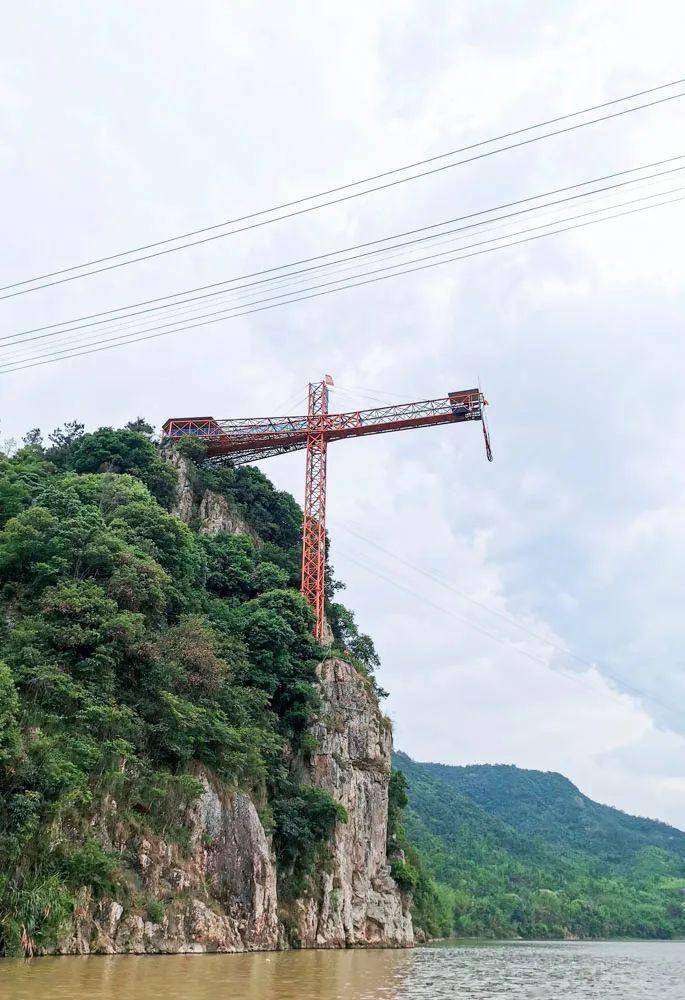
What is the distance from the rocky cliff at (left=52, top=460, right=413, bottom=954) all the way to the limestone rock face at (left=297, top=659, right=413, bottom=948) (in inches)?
2.0

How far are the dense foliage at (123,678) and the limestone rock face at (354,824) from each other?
1.43m

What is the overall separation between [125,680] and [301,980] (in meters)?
13.7

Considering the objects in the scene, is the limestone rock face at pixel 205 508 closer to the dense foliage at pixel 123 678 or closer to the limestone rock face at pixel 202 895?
the dense foliage at pixel 123 678

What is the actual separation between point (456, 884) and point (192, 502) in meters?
54.0

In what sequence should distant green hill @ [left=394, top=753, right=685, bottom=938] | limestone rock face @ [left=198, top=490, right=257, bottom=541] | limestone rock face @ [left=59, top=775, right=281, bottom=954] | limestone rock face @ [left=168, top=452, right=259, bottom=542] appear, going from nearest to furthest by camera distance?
limestone rock face @ [left=59, top=775, right=281, bottom=954] < limestone rock face @ [left=168, top=452, right=259, bottom=542] < limestone rock face @ [left=198, top=490, right=257, bottom=541] < distant green hill @ [left=394, top=753, right=685, bottom=938]

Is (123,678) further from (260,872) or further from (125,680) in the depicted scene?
(260,872)

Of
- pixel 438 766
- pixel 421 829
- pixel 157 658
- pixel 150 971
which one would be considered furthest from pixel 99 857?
pixel 438 766

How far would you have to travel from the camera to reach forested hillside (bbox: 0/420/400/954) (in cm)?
2206

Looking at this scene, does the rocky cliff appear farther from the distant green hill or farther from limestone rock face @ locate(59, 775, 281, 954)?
the distant green hill

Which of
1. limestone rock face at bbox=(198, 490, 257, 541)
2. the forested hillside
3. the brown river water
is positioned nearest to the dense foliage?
the forested hillside

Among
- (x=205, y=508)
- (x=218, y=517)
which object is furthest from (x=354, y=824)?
(x=205, y=508)

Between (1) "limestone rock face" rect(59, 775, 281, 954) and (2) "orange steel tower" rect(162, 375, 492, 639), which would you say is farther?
(2) "orange steel tower" rect(162, 375, 492, 639)

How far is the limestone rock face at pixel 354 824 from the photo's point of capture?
3516cm

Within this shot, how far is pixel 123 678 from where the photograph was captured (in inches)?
1152
